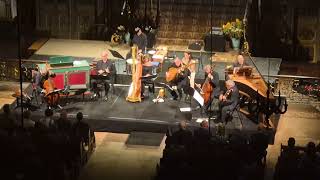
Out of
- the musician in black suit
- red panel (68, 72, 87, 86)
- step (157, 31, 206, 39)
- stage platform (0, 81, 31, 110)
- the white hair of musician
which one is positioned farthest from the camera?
step (157, 31, 206, 39)

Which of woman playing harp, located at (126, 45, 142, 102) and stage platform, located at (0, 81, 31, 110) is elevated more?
woman playing harp, located at (126, 45, 142, 102)

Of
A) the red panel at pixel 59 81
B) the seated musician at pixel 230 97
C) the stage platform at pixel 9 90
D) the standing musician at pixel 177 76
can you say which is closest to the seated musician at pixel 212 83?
the seated musician at pixel 230 97

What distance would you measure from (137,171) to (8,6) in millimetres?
9934

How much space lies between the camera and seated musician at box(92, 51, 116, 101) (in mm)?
19625

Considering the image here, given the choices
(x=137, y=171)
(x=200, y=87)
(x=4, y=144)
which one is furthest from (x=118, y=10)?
(x=4, y=144)

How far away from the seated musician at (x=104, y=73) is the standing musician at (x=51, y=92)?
1061mm

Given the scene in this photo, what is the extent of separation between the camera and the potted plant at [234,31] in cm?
2319

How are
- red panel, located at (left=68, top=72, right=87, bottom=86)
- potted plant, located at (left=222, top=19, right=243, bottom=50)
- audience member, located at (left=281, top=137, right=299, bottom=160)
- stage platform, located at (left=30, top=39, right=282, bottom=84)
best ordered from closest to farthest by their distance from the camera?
audience member, located at (left=281, top=137, right=299, bottom=160) < red panel, located at (left=68, top=72, right=87, bottom=86) < stage platform, located at (left=30, top=39, right=282, bottom=84) < potted plant, located at (left=222, top=19, right=243, bottom=50)

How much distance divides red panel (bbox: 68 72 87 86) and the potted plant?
535 centimetres

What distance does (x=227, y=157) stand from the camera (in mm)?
13680

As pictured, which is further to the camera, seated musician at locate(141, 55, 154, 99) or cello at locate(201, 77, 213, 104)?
seated musician at locate(141, 55, 154, 99)

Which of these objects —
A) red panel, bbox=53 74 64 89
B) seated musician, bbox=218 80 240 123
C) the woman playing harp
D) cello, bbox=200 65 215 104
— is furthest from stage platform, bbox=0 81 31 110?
seated musician, bbox=218 80 240 123

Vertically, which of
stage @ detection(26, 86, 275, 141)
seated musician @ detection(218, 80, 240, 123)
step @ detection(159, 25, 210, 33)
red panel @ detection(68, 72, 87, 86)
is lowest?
stage @ detection(26, 86, 275, 141)

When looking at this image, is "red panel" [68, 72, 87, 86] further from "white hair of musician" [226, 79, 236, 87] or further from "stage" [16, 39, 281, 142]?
"white hair of musician" [226, 79, 236, 87]
